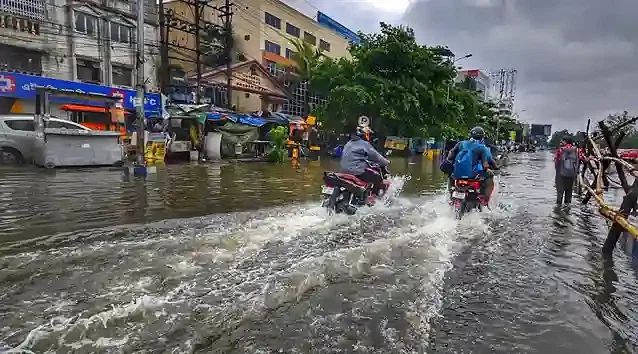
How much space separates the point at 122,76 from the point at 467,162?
915 inches

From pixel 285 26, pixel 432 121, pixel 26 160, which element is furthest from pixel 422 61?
pixel 26 160

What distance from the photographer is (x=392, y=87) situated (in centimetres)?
2955

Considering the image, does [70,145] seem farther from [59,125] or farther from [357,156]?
[357,156]

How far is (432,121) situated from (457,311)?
2902 centimetres

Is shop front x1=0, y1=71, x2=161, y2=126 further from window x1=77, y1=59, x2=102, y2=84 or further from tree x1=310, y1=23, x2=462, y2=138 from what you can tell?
tree x1=310, y1=23, x2=462, y2=138

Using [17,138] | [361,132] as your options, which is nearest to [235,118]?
[17,138]

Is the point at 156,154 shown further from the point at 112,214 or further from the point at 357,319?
the point at 357,319

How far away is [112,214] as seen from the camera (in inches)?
305

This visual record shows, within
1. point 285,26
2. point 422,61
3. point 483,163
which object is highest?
point 285,26

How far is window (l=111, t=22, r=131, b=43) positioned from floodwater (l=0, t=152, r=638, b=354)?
1922 cm


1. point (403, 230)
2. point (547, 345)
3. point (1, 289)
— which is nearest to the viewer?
point (547, 345)

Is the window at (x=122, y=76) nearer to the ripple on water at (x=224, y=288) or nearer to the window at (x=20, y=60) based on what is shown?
the window at (x=20, y=60)

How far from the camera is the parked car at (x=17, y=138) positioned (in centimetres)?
1445

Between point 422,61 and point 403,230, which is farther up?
point 422,61
